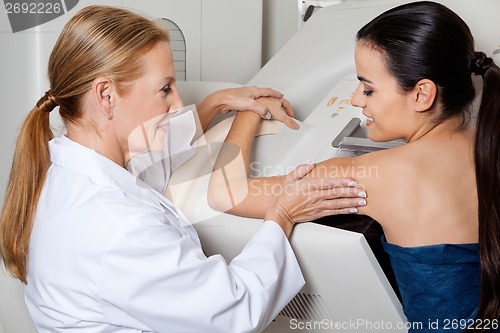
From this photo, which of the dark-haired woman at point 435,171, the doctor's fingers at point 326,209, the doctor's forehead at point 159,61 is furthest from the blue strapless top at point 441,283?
the doctor's forehead at point 159,61

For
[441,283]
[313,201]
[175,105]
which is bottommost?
[441,283]

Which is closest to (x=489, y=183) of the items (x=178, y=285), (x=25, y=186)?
(x=178, y=285)

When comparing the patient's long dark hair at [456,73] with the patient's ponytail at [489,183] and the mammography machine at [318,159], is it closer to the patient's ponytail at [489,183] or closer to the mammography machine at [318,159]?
the patient's ponytail at [489,183]

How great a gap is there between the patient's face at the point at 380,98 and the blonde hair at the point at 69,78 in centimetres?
39

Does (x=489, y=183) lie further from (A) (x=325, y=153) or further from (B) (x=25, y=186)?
(B) (x=25, y=186)

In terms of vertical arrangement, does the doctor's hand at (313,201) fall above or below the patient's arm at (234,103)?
below

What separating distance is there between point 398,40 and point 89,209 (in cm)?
63

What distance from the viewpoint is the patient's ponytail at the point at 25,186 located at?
1.20 m

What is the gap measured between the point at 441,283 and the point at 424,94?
34cm

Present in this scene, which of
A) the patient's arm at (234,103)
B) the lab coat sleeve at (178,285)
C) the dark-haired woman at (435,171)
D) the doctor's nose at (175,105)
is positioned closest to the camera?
the lab coat sleeve at (178,285)

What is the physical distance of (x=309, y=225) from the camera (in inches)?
47.3

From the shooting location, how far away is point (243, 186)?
132cm

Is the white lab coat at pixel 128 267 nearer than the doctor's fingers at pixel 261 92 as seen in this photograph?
Yes

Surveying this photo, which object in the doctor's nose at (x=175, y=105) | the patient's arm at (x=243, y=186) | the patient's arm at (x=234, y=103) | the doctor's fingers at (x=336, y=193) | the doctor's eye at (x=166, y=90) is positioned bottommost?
the patient's arm at (x=243, y=186)
